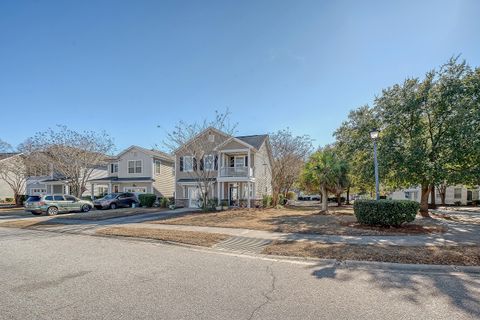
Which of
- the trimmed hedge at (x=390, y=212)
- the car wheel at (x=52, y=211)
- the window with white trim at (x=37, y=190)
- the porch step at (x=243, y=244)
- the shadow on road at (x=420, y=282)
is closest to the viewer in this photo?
the shadow on road at (x=420, y=282)

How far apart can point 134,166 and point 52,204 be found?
11.8 meters

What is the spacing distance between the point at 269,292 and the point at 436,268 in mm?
4397

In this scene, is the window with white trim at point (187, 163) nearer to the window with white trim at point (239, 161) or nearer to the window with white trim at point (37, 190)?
the window with white trim at point (239, 161)

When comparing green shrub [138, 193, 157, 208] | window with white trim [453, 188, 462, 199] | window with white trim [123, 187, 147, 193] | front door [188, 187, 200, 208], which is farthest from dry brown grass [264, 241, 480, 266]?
window with white trim [453, 188, 462, 199]

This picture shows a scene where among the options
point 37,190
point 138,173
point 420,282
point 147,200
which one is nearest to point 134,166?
point 138,173

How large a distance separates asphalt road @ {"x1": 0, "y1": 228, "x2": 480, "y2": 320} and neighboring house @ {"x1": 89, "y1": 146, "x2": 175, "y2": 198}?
24.9 meters

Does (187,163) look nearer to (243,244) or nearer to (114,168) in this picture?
(114,168)

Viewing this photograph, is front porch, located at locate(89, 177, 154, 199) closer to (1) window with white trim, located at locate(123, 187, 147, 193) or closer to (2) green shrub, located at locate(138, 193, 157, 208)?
(1) window with white trim, located at locate(123, 187, 147, 193)

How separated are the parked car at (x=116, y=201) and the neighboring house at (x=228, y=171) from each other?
5.25 meters

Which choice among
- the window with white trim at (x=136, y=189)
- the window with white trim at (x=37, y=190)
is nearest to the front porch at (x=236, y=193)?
the window with white trim at (x=136, y=189)

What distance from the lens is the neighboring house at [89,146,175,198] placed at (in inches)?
1289

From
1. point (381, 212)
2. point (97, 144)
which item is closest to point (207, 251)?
point (381, 212)

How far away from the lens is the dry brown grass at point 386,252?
7141 mm

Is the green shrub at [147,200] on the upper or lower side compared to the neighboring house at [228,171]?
lower
